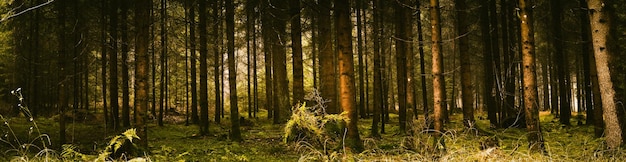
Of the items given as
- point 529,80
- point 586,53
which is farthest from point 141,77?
point 586,53

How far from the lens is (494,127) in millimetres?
16984

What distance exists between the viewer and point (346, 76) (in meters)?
9.81

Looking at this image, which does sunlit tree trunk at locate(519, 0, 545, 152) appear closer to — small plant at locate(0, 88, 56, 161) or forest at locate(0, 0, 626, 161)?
forest at locate(0, 0, 626, 161)

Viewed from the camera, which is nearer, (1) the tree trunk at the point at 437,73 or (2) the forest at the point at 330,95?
(2) the forest at the point at 330,95

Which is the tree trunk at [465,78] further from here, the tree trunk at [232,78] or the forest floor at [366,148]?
the tree trunk at [232,78]

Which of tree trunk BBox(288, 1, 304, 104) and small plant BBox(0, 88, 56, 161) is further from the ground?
tree trunk BBox(288, 1, 304, 104)

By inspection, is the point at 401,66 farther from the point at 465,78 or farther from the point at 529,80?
the point at 529,80

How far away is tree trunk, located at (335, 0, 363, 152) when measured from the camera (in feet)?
32.1

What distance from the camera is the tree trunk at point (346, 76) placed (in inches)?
385

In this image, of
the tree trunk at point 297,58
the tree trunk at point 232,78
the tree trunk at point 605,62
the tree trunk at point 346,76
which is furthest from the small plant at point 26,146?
the tree trunk at point 605,62

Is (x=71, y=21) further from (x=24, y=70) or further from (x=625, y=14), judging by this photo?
(x=625, y=14)

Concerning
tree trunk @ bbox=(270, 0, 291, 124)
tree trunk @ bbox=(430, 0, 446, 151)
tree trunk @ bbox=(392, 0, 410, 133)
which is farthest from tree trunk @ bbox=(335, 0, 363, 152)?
tree trunk @ bbox=(270, 0, 291, 124)

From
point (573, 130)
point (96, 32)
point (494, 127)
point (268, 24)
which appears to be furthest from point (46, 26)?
point (573, 130)

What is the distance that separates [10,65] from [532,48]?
27.4m
